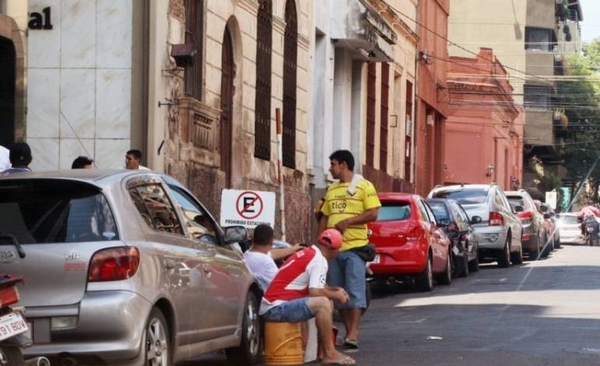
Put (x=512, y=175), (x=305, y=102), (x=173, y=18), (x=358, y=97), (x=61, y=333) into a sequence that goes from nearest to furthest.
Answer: (x=61, y=333), (x=173, y=18), (x=305, y=102), (x=358, y=97), (x=512, y=175)

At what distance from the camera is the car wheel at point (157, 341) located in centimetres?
1073

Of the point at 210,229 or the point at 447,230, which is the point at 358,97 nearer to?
the point at 447,230

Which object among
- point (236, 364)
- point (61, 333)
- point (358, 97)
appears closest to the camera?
point (61, 333)

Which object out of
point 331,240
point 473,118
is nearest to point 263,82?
point 331,240

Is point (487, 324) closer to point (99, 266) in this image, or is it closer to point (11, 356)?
point (99, 266)

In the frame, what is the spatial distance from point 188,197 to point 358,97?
2605cm

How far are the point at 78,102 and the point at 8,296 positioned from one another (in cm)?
1251

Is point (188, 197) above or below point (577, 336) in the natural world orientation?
above

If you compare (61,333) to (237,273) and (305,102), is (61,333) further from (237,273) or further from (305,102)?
(305,102)

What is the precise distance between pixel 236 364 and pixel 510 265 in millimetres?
21243

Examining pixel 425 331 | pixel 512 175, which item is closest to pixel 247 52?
pixel 425 331

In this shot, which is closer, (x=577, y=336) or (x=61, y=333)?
(x=61, y=333)

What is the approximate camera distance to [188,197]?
1259 cm

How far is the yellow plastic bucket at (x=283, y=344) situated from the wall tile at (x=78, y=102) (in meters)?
8.96
